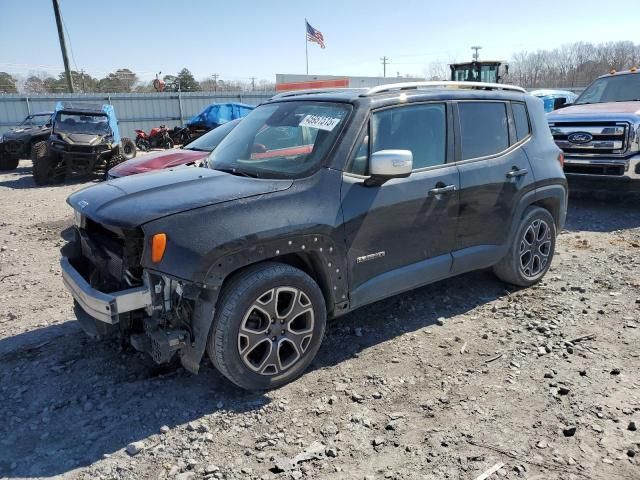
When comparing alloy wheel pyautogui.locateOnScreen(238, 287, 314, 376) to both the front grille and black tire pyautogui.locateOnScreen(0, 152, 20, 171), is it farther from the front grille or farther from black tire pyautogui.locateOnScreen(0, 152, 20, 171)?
black tire pyautogui.locateOnScreen(0, 152, 20, 171)

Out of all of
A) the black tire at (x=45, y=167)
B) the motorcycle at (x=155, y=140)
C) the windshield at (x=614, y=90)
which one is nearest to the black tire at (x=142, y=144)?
the motorcycle at (x=155, y=140)

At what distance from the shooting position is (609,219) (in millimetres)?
8062

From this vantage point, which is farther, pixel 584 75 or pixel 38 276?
pixel 584 75

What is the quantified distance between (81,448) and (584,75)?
6236 cm

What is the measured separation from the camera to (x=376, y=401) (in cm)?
333

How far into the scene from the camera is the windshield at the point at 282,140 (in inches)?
144

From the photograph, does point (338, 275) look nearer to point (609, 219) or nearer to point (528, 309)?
point (528, 309)

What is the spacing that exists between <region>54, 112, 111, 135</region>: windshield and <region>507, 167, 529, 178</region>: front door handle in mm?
11784

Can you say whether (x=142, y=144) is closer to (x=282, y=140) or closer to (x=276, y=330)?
(x=282, y=140)

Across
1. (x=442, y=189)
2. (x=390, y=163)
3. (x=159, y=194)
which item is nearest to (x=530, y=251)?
(x=442, y=189)

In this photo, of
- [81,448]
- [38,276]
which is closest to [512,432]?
[81,448]

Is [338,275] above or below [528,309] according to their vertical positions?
above

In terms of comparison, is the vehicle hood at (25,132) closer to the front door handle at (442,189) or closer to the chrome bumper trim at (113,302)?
the chrome bumper trim at (113,302)

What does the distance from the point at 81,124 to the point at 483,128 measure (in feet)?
39.7
